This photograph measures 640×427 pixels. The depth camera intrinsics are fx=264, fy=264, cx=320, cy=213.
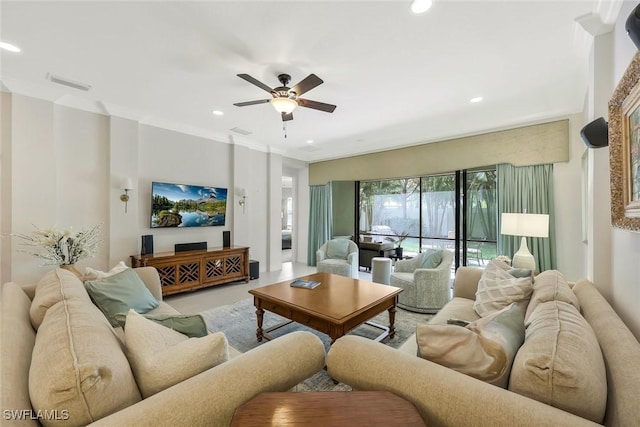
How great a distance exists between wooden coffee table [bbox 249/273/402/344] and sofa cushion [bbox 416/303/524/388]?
0.98 metres

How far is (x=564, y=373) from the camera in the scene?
2.67 ft

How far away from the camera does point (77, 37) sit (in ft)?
7.10

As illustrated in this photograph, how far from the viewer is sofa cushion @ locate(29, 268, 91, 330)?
134cm

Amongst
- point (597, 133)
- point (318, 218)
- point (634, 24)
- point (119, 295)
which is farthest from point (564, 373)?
point (318, 218)

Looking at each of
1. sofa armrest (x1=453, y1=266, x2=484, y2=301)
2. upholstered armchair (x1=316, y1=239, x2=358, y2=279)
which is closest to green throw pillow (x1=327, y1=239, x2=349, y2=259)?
upholstered armchair (x1=316, y1=239, x2=358, y2=279)

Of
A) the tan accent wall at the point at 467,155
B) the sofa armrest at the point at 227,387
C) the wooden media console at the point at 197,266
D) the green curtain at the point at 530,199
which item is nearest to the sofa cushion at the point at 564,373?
the sofa armrest at the point at 227,387

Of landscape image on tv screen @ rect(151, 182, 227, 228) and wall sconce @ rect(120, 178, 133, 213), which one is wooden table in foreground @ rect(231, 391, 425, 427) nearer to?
wall sconce @ rect(120, 178, 133, 213)

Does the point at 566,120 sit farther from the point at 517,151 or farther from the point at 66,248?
the point at 66,248

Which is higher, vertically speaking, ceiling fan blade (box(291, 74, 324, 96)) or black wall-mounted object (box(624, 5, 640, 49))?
ceiling fan blade (box(291, 74, 324, 96))

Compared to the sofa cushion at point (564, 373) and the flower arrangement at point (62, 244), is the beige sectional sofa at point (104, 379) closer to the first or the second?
the sofa cushion at point (564, 373)

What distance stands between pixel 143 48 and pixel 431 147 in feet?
14.0

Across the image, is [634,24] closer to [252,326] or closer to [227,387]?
[227,387]

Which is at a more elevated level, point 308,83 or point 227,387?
point 308,83

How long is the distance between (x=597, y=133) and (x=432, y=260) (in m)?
2.13
